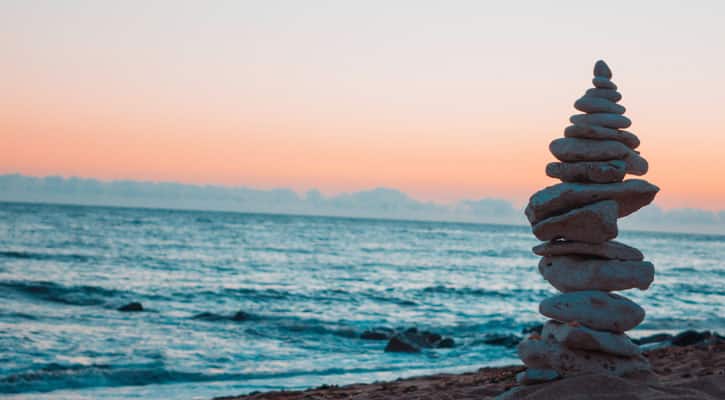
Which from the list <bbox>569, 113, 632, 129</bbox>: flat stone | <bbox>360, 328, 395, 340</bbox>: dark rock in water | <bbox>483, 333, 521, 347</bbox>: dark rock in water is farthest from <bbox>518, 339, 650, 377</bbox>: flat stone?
<bbox>360, 328, 395, 340</bbox>: dark rock in water

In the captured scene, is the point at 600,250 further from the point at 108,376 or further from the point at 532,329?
the point at 532,329

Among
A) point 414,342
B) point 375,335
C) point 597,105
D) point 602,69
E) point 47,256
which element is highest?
point 602,69

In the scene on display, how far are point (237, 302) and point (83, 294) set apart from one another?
5187 millimetres

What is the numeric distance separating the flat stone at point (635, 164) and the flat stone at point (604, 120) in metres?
0.35

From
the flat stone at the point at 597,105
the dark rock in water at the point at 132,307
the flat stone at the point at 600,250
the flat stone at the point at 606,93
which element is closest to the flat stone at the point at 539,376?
the flat stone at the point at 600,250

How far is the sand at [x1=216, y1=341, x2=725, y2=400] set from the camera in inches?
284

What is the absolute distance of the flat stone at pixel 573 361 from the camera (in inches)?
307

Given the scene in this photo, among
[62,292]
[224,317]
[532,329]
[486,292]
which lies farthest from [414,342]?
[486,292]

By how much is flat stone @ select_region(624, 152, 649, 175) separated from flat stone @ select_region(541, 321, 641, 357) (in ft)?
5.85

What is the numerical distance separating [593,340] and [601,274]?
708mm

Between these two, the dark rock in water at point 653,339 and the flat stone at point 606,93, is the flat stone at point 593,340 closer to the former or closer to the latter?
the flat stone at point 606,93

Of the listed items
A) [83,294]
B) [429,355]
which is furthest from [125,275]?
[429,355]

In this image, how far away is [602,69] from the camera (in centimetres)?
816

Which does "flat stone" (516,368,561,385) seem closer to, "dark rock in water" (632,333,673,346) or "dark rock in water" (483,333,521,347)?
"dark rock in water" (483,333,521,347)
